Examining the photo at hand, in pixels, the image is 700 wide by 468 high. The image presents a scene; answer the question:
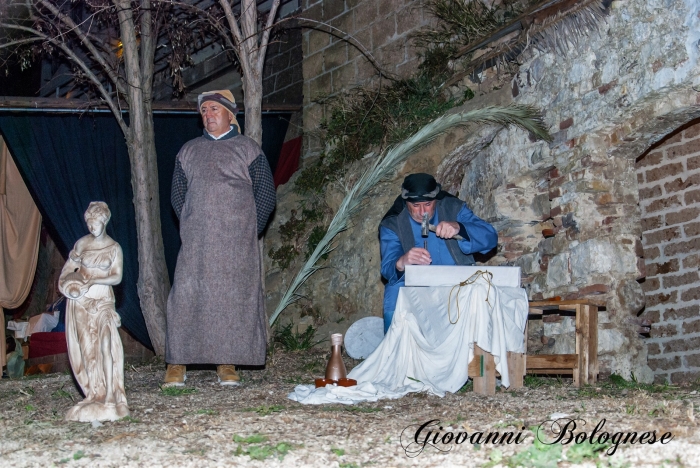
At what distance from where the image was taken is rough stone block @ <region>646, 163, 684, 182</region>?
8.16 metres

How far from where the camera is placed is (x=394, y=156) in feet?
27.1

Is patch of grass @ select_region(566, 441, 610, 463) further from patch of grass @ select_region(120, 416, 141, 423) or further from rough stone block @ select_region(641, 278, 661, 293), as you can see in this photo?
rough stone block @ select_region(641, 278, 661, 293)

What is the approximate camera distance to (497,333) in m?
5.47

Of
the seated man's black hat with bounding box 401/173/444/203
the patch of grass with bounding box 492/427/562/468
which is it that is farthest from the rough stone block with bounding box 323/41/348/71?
the patch of grass with bounding box 492/427/562/468

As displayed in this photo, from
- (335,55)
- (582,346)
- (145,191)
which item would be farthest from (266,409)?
(335,55)

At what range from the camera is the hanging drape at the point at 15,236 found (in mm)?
10320

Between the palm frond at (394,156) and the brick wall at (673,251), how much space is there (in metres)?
1.55

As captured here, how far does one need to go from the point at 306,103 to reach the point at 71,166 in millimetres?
2652

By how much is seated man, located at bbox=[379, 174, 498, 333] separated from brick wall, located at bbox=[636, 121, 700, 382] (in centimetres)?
277

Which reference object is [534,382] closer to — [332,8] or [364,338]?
[364,338]

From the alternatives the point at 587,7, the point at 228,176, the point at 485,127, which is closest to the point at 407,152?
the point at 485,127

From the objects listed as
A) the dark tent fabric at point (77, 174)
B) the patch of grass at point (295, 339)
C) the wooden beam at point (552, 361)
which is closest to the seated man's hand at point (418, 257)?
the wooden beam at point (552, 361)

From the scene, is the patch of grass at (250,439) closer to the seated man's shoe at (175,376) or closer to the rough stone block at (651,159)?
the seated man's shoe at (175,376)

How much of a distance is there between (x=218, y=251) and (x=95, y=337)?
1.45 m
